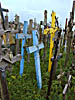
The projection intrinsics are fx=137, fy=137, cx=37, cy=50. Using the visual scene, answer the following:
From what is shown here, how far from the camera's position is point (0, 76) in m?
2.00

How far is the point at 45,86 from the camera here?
11.3ft

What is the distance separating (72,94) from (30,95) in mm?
987

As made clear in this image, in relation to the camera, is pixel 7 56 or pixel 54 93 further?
pixel 54 93

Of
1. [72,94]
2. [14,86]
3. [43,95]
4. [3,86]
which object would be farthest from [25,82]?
[3,86]

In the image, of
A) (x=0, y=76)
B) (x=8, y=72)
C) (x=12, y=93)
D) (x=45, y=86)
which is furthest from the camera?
(x=8, y=72)

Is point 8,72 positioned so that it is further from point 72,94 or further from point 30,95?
point 72,94

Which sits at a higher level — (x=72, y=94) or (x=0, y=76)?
(x=0, y=76)

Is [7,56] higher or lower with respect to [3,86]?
higher

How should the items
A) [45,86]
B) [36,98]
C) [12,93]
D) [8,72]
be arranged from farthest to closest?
1. [8,72]
2. [45,86]
3. [12,93]
4. [36,98]

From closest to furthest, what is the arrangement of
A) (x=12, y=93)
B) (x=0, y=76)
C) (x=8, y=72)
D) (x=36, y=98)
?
(x=0, y=76), (x=36, y=98), (x=12, y=93), (x=8, y=72)

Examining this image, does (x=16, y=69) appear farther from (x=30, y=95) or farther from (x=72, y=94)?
(x=72, y=94)

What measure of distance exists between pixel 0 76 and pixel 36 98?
51.6 inches

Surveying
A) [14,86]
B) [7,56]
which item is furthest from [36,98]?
[7,56]

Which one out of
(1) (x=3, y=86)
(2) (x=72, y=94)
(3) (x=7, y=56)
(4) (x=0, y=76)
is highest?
(3) (x=7, y=56)
